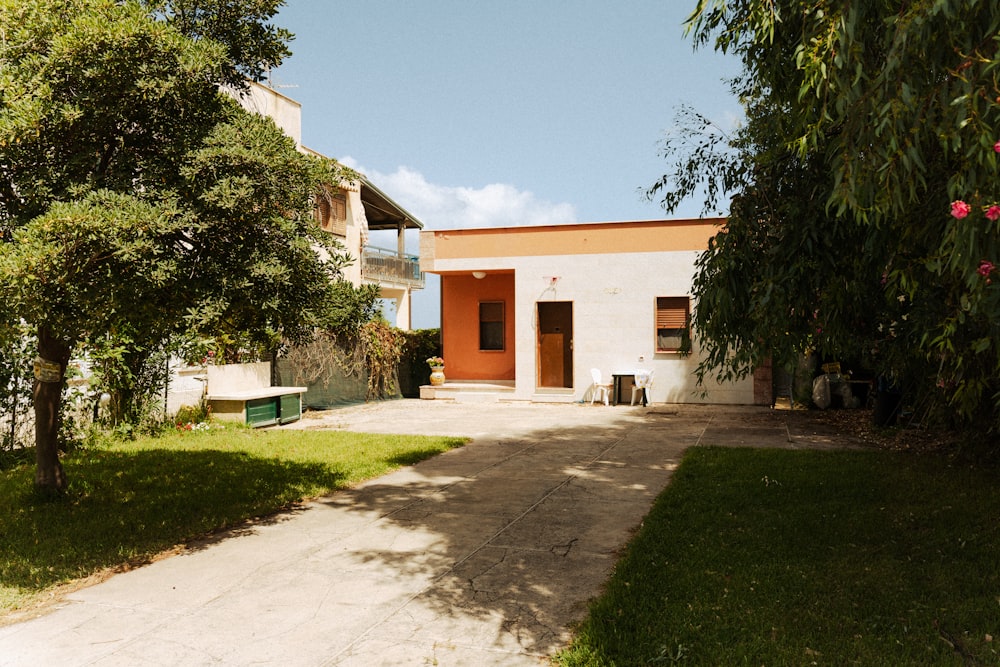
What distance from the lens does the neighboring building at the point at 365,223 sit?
21.1m

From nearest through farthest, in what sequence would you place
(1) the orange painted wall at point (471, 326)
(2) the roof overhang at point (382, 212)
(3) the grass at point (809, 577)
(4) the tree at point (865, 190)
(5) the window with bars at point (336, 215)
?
1. (4) the tree at point (865, 190)
2. (3) the grass at point (809, 577)
3. (1) the orange painted wall at point (471, 326)
4. (5) the window with bars at point (336, 215)
5. (2) the roof overhang at point (382, 212)

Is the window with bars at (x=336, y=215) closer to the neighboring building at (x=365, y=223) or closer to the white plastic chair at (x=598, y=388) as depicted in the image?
the neighboring building at (x=365, y=223)

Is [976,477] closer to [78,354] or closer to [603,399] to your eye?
[603,399]

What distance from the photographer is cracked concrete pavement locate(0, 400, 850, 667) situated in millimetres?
3850

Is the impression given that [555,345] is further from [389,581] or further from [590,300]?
[389,581]

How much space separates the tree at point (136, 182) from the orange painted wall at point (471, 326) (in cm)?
1389

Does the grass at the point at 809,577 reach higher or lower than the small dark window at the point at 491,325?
lower

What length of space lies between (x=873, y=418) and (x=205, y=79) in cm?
1149

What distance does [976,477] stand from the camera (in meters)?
7.63

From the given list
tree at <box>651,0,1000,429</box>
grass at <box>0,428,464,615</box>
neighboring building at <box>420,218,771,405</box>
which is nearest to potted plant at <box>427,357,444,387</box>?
neighboring building at <box>420,218,771,405</box>

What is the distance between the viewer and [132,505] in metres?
6.85

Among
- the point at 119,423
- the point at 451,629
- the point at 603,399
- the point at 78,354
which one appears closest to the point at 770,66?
the point at 451,629

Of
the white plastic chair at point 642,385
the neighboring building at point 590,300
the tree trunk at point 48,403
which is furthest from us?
the neighboring building at point 590,300

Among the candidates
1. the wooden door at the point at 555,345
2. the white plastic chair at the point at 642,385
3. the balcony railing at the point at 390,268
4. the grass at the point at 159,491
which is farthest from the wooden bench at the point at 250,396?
the balcony railing at the point at 390,268
